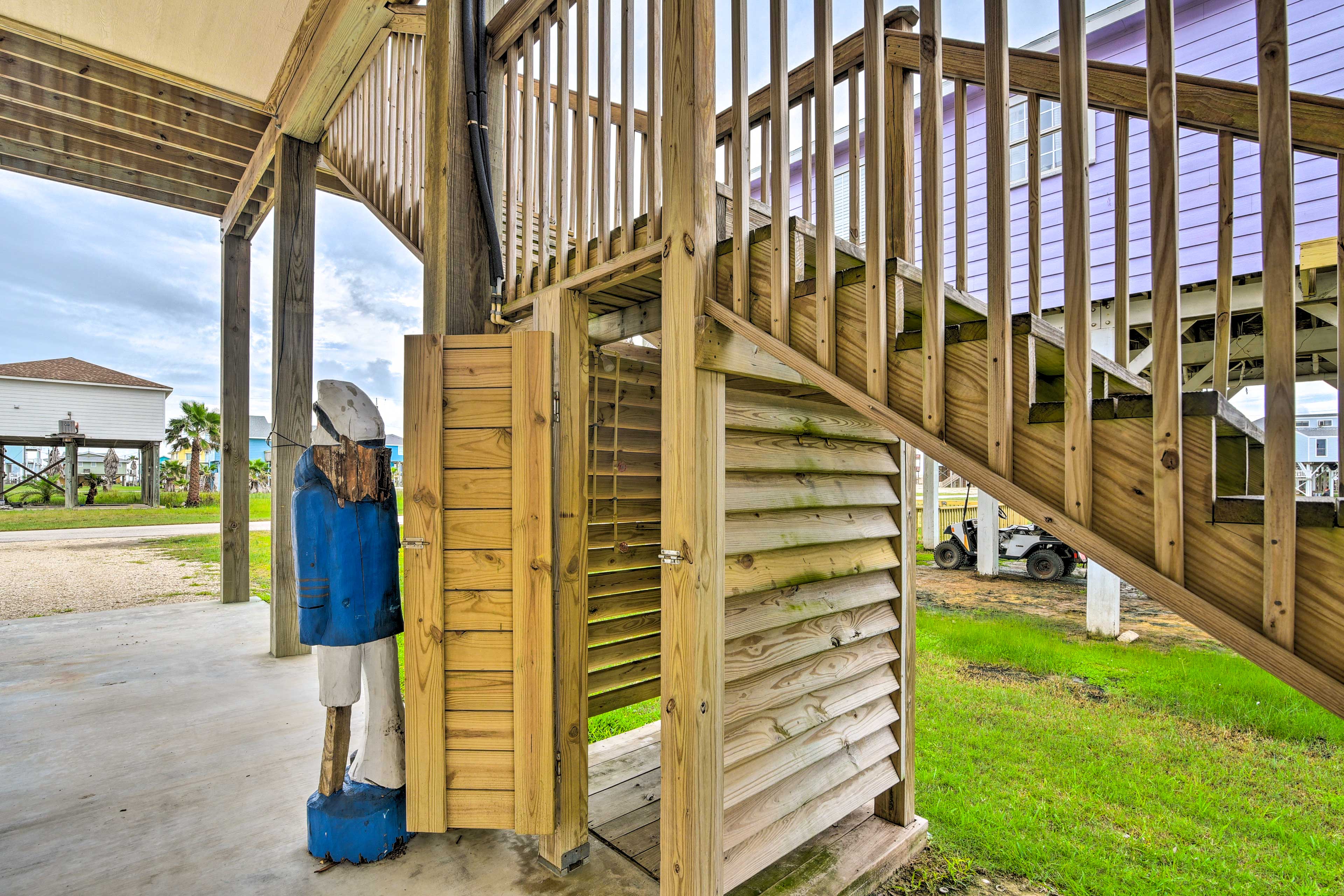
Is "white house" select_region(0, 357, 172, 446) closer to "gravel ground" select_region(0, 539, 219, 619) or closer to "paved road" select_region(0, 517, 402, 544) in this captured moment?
"paved road" select_region(0, 517, 402, 544)

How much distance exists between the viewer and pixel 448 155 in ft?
7.45

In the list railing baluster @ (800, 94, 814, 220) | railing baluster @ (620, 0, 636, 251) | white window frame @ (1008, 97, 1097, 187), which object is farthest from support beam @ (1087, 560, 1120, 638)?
railing baluster @ (620, 0, 636, 251)

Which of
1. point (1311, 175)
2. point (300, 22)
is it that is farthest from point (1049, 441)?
point (1311, 175)

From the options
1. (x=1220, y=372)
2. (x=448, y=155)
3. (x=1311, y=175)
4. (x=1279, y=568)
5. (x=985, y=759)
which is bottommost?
(x=985, y=759)

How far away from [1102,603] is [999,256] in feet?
18.3

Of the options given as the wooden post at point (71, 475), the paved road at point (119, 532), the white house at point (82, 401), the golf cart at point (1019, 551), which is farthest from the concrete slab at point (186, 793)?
the white house at point (82, 401)

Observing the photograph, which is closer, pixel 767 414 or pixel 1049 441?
pixel 1049 441

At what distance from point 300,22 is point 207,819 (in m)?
3.90

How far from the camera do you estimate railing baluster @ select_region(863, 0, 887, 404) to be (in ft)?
4.17

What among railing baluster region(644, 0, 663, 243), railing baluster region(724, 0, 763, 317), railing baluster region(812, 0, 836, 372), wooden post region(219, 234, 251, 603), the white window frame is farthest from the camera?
the white window frame

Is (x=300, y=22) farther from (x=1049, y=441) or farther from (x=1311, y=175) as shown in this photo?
(x=1311, y=175)

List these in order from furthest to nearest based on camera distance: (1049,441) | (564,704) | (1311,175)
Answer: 1. (1311,175)
2. (564,704)
3. (1049,441)

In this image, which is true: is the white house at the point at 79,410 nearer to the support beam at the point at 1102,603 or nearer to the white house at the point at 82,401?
the white house at the point at 82,401

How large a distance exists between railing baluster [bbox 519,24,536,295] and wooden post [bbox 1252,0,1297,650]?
6.47 feet
